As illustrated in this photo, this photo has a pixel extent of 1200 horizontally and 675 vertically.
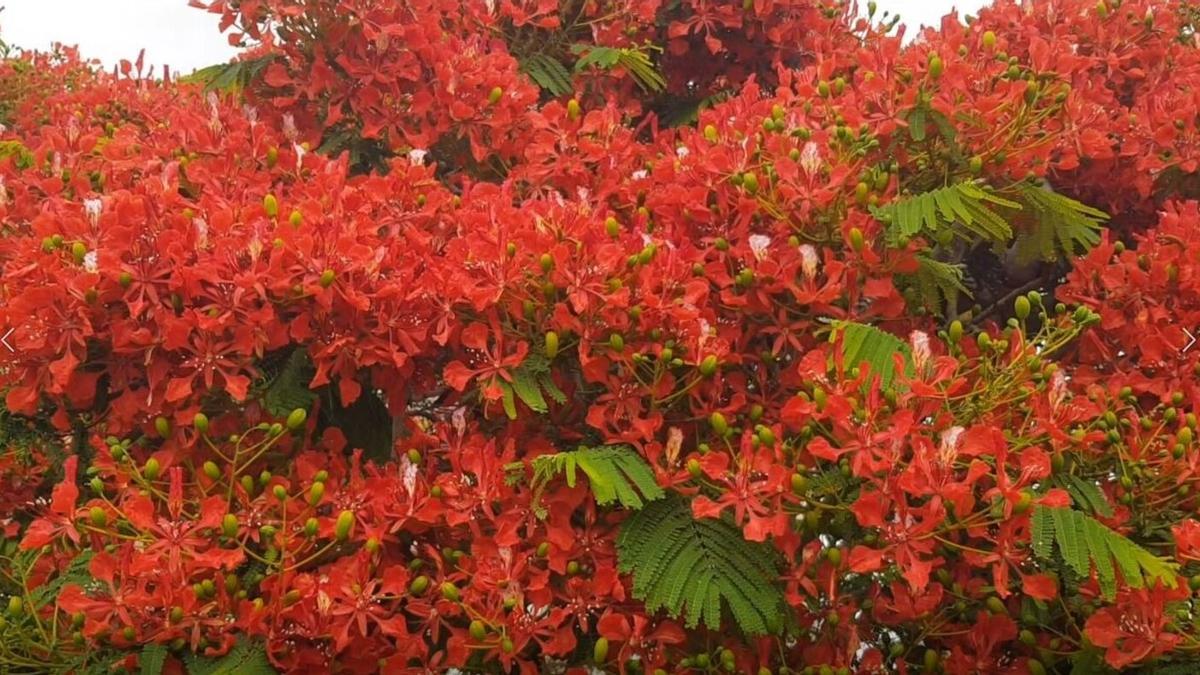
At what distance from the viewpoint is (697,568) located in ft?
9.24

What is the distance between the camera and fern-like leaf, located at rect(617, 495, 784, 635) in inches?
109

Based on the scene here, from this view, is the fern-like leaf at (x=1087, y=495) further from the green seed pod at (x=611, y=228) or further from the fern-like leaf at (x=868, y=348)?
the green seed pod at (x=611, y=228)

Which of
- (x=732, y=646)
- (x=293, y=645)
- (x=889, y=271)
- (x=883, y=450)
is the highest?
(x=889, y=271)

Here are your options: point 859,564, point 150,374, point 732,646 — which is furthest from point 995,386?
point 150,374

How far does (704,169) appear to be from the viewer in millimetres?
3484

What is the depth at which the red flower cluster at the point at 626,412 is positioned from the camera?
2.75m

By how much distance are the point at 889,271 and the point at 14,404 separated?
8.37 ft

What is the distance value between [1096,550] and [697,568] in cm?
97

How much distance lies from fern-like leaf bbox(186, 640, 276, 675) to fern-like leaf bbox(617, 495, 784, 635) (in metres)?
0.96

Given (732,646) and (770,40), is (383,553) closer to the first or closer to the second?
(732,646)

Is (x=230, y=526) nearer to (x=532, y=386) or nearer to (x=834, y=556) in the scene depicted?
(x=532, y=386)

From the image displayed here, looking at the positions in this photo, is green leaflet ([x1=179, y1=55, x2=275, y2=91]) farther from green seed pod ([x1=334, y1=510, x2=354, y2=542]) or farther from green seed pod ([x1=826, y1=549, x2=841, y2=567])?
green seed pod ([x1=826, y1=549, x2=841, y2=567])

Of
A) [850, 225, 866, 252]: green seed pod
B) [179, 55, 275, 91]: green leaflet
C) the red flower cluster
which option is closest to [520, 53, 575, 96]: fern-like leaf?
[179, 55, 275, 91]: green leaflet

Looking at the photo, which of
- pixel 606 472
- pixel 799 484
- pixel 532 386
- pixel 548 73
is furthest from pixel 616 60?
pixel 799 484
